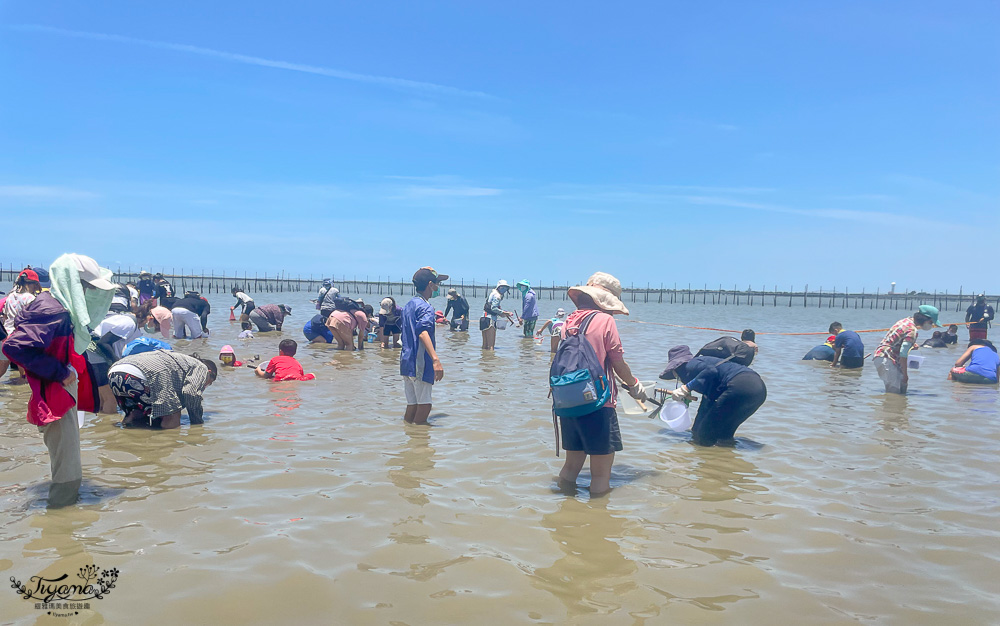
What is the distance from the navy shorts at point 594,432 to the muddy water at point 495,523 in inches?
17.9

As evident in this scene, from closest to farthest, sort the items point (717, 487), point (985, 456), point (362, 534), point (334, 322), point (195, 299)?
point (362, 534) → point (717, 487) → point (985, 456) → point (334, 322) → point (195, 299)

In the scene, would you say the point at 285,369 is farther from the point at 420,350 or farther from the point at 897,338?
the point at 897,338

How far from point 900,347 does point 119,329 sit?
445 inches

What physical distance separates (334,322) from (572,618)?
11731 millimetres

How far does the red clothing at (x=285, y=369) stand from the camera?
9.82 m

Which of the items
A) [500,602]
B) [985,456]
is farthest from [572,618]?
[985,456]

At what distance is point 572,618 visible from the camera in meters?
3.10

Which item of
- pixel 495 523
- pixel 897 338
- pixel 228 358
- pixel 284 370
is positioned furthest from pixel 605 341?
pixel 228 358

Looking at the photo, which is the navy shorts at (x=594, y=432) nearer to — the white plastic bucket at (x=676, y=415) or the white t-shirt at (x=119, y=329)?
the white plastic bucket at (x=676, y=415)

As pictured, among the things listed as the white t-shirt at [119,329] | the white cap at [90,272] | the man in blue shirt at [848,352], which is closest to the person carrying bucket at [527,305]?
the man in blue shirt at [848,352]

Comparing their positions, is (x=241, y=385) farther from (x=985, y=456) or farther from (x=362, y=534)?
(x=985, y=456)

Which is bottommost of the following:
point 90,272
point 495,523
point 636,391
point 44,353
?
point 495,523

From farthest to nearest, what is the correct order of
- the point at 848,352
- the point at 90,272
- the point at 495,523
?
the point at 848,352, the point at 90,272, the point at 495,523

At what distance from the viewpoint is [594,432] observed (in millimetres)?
4637
